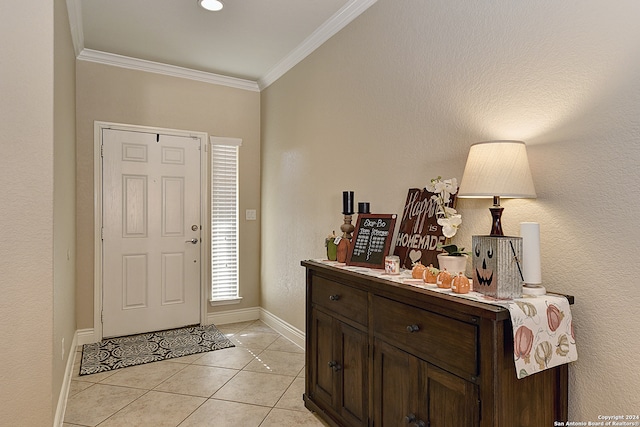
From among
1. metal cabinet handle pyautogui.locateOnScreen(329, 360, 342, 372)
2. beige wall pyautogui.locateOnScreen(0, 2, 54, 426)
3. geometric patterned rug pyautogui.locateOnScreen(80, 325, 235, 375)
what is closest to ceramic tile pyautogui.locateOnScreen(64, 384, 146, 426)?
geometric patterned rug pyautogui.locateOnScreen(80, 325, 235, 375)

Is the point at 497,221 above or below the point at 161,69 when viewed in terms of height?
below

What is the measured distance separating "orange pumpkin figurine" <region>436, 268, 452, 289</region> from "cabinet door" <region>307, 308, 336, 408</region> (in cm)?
82

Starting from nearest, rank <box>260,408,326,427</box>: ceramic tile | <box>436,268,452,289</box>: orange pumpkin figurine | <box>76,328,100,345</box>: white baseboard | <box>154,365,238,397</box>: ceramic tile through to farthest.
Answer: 1. <box>436,268,452,289</box>: orange pumpkin figurine
2. <box>260,408,326,427</box>: ceramic tile
3. <box>154,365,238,397</box>: ceramic tile
4. <box>76,328,100,345</box>: white baseboard

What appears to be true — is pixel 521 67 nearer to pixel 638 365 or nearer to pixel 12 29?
pixel 638 365

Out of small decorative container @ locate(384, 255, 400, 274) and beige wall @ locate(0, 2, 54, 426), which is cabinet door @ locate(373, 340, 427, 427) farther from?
beige wall @ locate(0, 2, 54, 426)

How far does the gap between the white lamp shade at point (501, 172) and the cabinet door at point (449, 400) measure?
0.72 metres

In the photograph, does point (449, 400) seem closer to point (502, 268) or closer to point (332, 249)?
point (502, 268)

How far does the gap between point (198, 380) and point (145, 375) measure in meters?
0.45

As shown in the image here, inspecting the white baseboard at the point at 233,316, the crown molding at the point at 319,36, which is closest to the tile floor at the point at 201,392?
the white baseboard at the point at 233,316

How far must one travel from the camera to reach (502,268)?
1.42m

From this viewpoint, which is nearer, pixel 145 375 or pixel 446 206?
pixel 446 206

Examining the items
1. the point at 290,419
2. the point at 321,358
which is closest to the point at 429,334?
the point at 321,358

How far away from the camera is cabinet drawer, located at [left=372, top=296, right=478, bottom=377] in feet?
4.56

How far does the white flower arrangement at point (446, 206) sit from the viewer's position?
5.98 ft
